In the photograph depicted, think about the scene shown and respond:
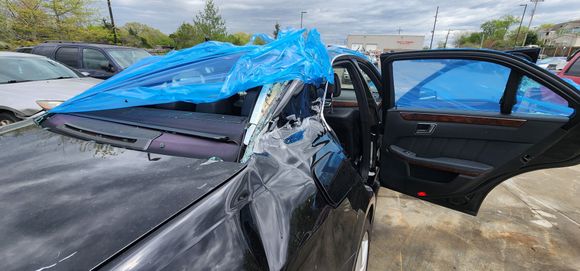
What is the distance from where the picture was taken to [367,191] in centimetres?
212

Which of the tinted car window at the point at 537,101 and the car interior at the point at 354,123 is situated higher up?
the tinted car window at the point at 537,101

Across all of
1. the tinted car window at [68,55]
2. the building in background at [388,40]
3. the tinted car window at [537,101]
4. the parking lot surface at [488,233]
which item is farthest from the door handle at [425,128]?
the building in background at [388,40]

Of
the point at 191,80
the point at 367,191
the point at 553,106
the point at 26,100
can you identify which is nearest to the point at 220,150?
the point at 191,80

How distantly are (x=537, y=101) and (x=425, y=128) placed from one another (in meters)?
0.78

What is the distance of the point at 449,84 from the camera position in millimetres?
2570

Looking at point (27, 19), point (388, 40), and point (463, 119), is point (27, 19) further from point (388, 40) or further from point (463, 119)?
point (388, 40)

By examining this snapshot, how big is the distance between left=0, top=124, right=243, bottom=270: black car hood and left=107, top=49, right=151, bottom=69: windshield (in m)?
6.32

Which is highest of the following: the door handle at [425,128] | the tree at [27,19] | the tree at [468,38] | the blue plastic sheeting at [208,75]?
the tree at [27,19]

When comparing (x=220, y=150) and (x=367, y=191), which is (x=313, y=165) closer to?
(x=220, y=150)

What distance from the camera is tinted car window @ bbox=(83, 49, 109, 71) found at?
7094mm

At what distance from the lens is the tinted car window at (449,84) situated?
235 centimetres

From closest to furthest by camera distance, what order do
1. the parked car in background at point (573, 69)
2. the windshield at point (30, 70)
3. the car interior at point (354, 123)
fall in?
the car interior at point (354, 123) < the windshield at point (30, 70) < the parked car in background at point (573, 69)

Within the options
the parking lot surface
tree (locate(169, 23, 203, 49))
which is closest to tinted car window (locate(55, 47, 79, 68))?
the parking lot surface

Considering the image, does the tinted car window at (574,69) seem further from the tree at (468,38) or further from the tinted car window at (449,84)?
the tree at (468,38)
